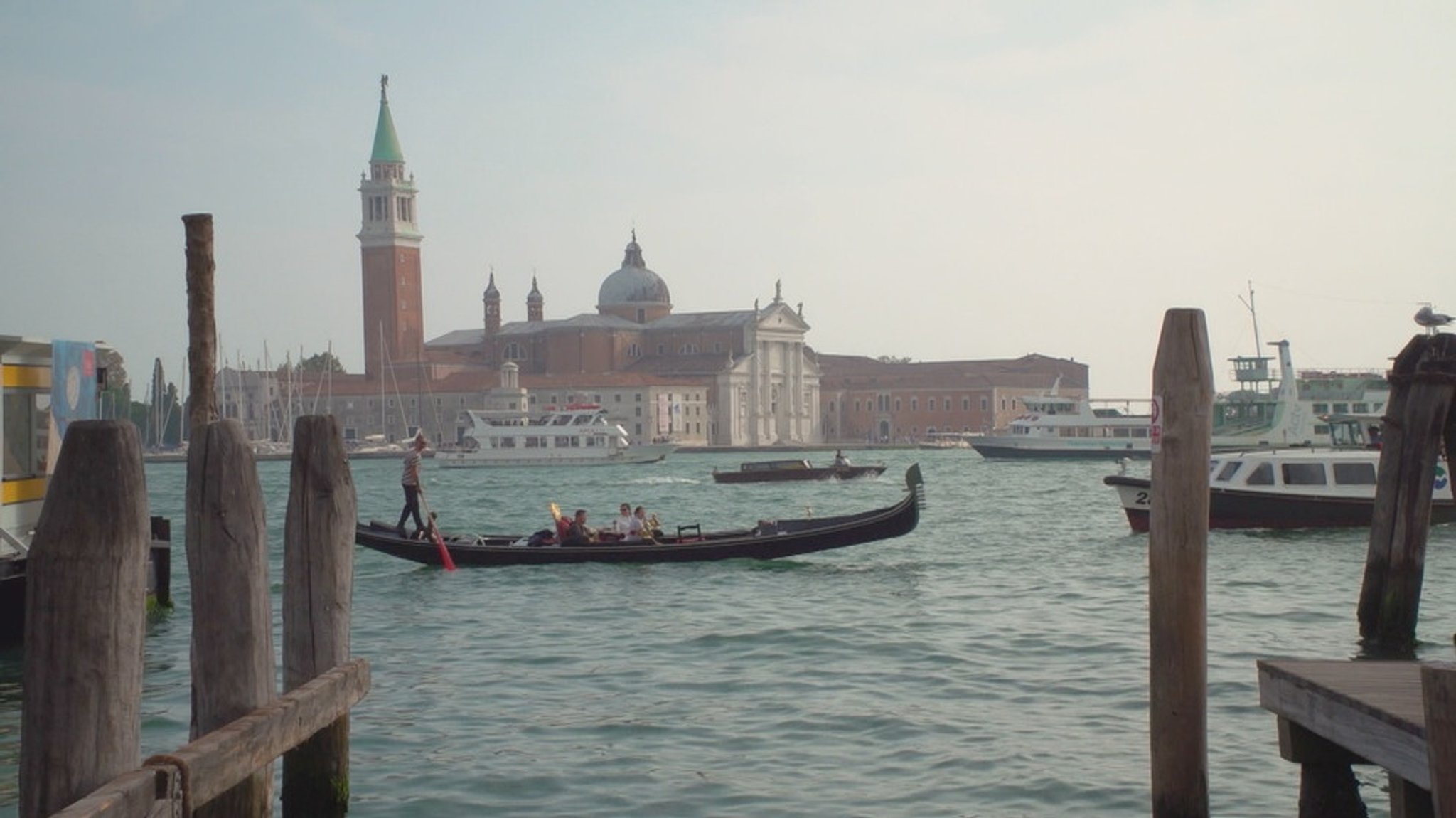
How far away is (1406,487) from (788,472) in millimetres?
41442

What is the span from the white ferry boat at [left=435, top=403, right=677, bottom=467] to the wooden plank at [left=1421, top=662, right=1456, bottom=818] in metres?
64.9

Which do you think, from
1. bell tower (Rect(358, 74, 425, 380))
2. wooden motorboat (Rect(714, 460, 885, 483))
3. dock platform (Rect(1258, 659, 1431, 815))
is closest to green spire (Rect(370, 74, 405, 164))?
bell tower (Rect(358, 74, 425, 380))

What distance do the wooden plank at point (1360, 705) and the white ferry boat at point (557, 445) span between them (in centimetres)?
6291

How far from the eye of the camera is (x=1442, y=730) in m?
2.80

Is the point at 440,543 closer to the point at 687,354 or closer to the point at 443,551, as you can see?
the point at 443,551

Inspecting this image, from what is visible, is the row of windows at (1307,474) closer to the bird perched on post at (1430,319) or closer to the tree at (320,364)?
the bird perched on post at (1430,319)

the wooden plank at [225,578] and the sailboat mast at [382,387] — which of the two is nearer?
the wooden plank at [225,578]

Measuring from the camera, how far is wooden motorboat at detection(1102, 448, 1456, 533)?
20.0 metres

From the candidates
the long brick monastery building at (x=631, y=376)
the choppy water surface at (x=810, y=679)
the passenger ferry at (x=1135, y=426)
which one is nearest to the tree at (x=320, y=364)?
the long brick monastery building at (x=631, y=376)

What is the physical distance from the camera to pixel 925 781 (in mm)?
7195

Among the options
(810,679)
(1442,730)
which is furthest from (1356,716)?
(810,679)

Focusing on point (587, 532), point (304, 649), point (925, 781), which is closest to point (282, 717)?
point (304, 649)

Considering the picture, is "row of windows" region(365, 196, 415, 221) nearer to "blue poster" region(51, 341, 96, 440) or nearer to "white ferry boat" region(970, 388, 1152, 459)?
"white ferry boat" region(970, 388, 1152, 459)

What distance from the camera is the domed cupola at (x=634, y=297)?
100125 mm
